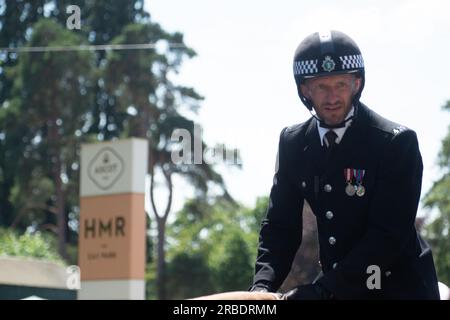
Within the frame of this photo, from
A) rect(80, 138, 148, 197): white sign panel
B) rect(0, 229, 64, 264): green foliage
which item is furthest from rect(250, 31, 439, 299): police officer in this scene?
rect(0, 229, 64, 264): green foliage

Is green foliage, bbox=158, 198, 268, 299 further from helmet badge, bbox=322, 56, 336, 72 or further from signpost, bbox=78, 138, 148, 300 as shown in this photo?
helmet badge, bbox=322, 56, 336, 72

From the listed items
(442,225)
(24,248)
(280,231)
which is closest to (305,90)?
(280,231)

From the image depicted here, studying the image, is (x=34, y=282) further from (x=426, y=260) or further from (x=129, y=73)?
(x=129, y=73)

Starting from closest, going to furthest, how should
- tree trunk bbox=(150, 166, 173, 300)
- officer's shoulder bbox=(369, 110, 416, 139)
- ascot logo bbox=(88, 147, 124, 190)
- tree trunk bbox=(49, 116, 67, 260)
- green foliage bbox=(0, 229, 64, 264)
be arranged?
officer's shoulder bbox=(369, 110, 416, 139)
ascot logo bbox=(88, 147, 124, 190)
green foliage bbox=(0, 229, 64, 264)
tree trunk bbox=(49, 116, 67, 260)
tree trunk bbox=(150, 166, 173, 300)

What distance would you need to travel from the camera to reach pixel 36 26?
49969 millimetres

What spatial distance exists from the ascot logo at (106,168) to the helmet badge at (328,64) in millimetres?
24774

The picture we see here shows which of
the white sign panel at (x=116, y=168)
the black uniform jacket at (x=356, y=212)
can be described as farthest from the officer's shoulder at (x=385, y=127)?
the white sign panel at (x=116, y=168)

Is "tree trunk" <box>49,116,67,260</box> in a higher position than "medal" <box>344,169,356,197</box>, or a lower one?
higher

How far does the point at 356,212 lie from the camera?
4.12 metres

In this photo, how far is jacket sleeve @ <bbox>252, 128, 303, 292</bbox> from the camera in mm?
4195

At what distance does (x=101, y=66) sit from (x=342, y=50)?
55.0 metres

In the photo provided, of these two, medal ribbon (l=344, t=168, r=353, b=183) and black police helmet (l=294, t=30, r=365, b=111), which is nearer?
black police helmet (l=294, t=30, r=365, b=111)

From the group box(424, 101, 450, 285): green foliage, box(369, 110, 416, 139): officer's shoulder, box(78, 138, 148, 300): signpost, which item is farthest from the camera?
box(424, 101, 450, 285): green foliage
